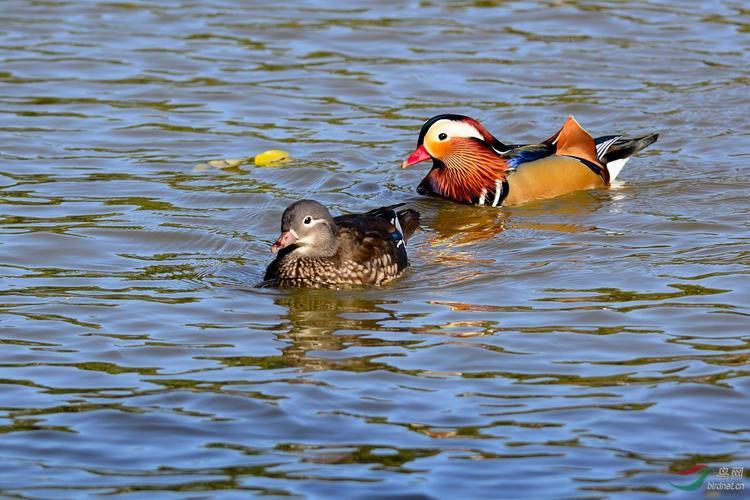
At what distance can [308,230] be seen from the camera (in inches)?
417

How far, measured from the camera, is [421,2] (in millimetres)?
20375

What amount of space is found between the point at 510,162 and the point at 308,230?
365 cm

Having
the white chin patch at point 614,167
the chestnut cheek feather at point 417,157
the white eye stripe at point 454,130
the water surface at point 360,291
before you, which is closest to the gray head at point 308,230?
the water surface at point 360,291

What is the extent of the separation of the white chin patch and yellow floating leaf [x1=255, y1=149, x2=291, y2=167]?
10.5ft

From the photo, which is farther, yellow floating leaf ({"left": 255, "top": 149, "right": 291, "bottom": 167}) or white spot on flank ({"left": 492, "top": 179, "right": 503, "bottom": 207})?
yellow floating leaf ({"left": 255, "top": 149, "right": 291, "bottom": 167})

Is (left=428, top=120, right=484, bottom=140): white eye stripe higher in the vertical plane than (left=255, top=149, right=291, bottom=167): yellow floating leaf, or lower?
higher

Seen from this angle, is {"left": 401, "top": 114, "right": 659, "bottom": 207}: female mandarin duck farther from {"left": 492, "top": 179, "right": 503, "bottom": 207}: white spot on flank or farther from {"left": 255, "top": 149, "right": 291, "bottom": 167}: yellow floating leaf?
{"left": 255, "top": 149, "right": 291, "bottom": 167}: yellow floating leaf

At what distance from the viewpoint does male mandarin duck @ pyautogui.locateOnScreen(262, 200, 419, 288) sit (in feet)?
34.5

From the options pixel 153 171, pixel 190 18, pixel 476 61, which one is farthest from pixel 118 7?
pixel 153 171

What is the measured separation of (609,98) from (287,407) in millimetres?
9428

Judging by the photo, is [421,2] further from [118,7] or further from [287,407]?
[287,407]

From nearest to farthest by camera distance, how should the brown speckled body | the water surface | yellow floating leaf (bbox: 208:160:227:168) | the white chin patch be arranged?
the water surface < the brown speckled body < the white chin patch < yellow floating leaf (bbox: 208:160:227:168)

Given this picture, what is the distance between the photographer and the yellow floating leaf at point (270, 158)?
1415 cm

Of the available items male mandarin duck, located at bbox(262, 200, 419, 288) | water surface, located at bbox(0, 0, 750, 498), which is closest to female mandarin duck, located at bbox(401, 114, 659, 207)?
water surface, located at bbox(0, 0, 750, 498)
